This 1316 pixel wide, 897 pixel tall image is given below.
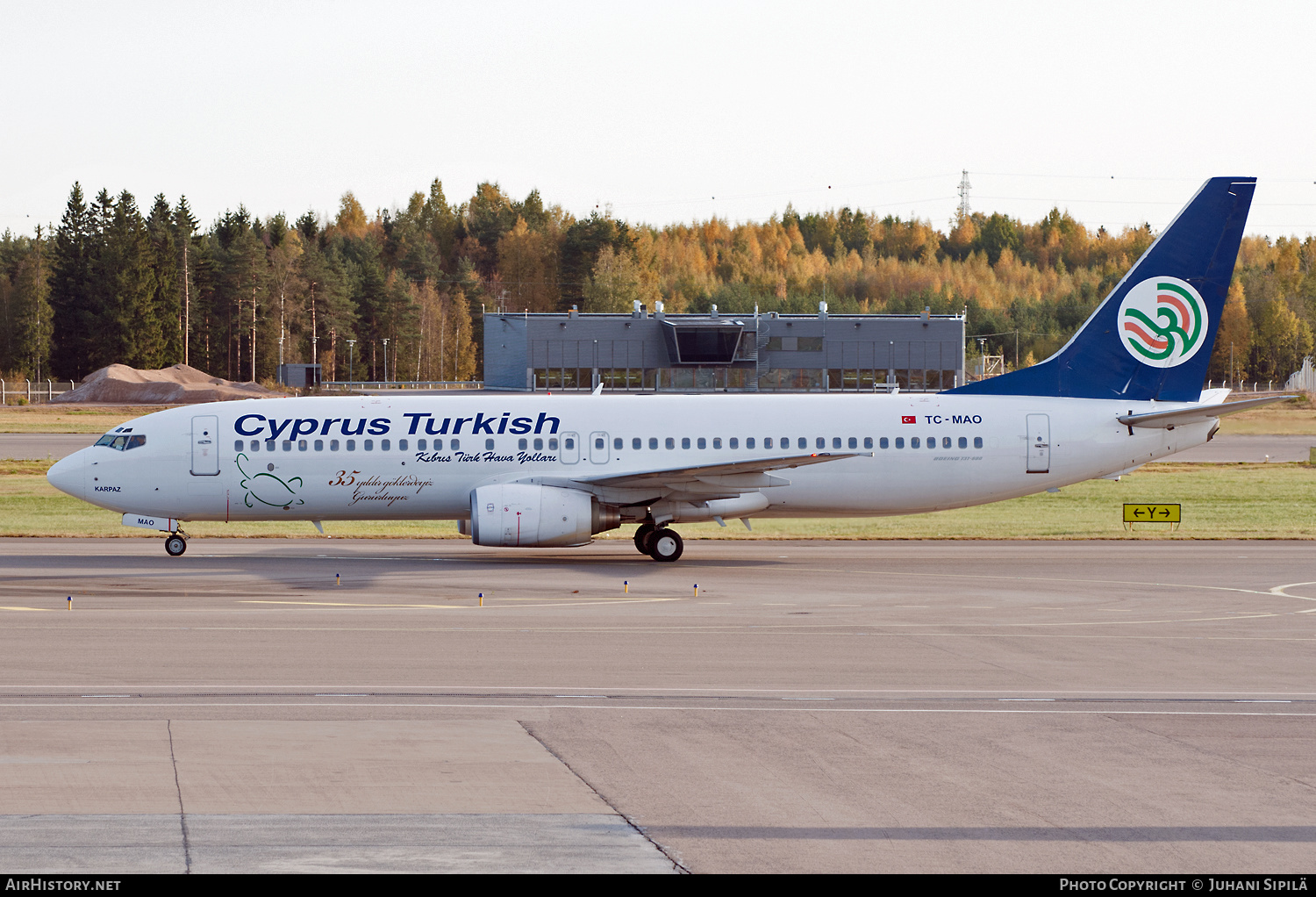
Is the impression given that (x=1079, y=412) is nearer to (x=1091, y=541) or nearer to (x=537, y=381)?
(x=1091, y=541)

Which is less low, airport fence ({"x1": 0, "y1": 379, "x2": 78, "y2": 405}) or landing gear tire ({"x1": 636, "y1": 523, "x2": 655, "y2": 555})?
airport fence ({"x1": 0, "y1": 379, "x2": 78, "y2": 405})

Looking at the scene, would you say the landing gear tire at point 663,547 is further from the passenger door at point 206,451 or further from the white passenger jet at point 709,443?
the passenger door at point 206,451

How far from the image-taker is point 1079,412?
32.3m

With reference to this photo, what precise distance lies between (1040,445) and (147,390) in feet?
335

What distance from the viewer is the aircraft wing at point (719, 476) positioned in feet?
98.2

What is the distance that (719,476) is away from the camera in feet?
101

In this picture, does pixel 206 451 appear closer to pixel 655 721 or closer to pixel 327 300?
pixel 655 721

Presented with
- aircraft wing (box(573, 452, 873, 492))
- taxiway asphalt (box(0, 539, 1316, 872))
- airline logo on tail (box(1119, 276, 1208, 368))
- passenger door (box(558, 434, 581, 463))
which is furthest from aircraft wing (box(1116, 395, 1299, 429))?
→ passenger door (box(558, 434, 581, 463))

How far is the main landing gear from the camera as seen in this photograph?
103 ft

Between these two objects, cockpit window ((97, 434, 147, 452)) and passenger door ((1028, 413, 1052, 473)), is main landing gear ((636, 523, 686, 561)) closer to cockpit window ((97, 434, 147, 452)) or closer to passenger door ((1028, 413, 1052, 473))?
passenger door ((1028, 413, 1052, 473))

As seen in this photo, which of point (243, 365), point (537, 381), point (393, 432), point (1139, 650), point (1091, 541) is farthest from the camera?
point (243, 365)

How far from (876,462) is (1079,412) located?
5249 mm

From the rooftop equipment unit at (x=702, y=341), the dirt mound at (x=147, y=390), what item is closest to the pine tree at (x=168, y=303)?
the dirt mound at (x=147, y=390)
